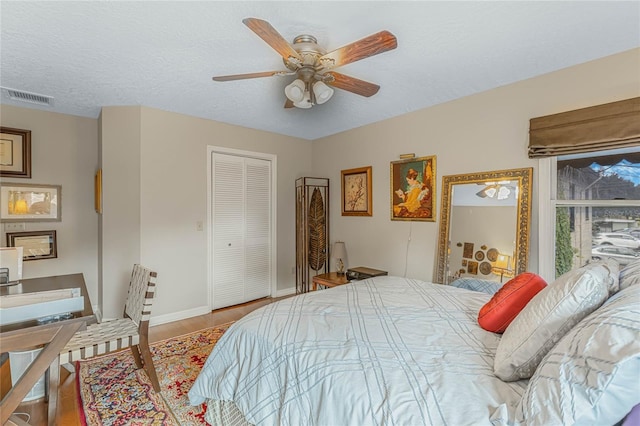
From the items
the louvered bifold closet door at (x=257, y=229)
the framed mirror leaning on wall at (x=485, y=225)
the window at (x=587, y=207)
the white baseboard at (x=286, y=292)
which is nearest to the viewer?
the window at (x=587, y=207)

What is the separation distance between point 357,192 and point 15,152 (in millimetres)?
3868

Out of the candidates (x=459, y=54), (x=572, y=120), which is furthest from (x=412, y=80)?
(x=572, y=120)

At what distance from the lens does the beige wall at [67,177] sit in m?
3.32

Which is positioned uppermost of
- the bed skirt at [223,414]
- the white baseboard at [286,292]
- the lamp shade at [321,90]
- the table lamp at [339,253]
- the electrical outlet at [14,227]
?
the lamp shade at [321,90]

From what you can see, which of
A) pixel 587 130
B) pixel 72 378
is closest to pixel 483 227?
pixel 587 130

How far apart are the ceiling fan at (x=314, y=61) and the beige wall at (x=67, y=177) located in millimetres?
2672

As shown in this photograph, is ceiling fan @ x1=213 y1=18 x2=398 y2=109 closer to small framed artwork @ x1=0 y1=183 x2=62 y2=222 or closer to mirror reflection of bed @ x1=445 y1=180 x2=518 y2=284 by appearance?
mirror reflection of bed @ x1=445 y1=180 x2=518 y2=284

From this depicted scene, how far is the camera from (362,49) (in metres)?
1.71

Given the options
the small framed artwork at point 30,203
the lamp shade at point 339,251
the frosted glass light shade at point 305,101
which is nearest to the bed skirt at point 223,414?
the frosted glass light shade at point 305,101

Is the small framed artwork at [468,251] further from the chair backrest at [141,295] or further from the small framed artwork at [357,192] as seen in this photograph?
the chair backrest at [141,295]

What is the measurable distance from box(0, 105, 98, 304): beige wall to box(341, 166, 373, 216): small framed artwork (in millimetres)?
3162

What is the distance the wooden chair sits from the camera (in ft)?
6.36

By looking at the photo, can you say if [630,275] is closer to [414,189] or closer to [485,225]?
[485,225]

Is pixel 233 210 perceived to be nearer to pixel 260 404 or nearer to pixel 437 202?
pixel 437 202
